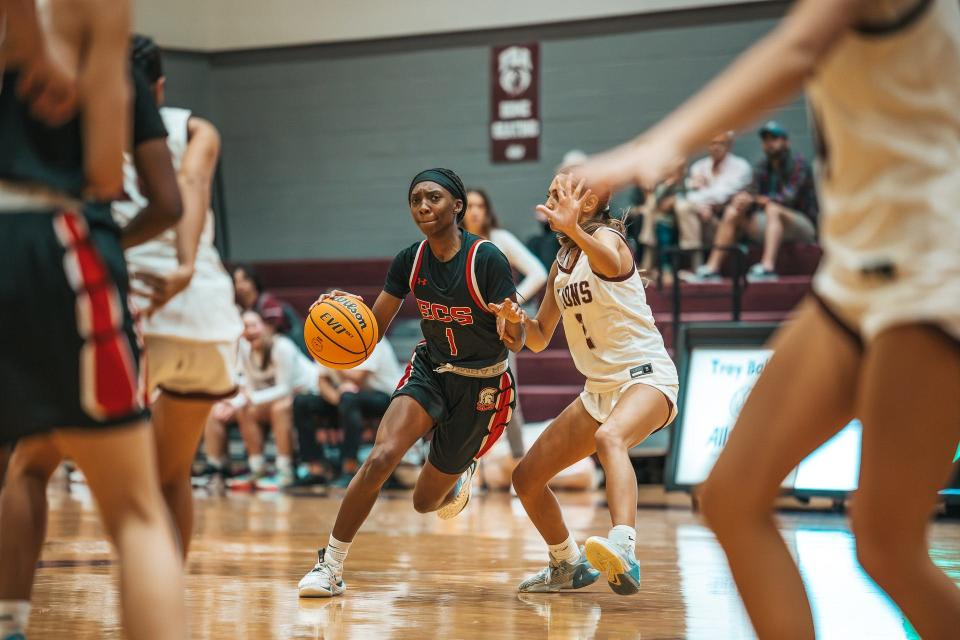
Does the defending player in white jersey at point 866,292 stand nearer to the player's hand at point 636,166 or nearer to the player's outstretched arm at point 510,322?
the player's hand at point 636,166

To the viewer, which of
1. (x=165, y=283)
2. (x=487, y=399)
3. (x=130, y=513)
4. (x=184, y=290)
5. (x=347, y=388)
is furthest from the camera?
(x=347, y=388)

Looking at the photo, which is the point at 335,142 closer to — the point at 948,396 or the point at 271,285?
the point at 271,285

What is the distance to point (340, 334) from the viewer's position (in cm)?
500

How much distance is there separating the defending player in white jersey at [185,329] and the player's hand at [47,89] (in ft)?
3.65

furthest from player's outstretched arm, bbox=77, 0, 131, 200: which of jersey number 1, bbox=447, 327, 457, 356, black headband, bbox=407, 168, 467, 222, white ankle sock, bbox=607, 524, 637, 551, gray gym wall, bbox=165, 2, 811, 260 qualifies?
gray gym wall, bbox=165, 2, 811, 260

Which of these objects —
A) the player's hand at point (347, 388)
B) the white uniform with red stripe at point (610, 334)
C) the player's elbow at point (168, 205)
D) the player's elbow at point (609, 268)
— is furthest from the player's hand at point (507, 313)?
the player's hand at point (347, 388)

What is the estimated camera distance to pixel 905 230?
2.13 meters

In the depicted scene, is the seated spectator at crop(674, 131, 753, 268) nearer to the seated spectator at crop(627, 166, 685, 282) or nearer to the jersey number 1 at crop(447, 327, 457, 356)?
the seated spectator at crop(627, 166, 685, 282)

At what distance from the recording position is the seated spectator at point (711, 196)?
11070 mm

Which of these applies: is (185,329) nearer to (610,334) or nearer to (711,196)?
(610,334)

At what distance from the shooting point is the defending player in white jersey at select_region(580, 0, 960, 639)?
6.46ft

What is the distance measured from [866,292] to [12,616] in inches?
88.6

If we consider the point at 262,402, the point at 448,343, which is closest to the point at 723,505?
the point at 448,343

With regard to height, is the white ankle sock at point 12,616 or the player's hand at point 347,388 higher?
the white ankle sock at point 12,616
